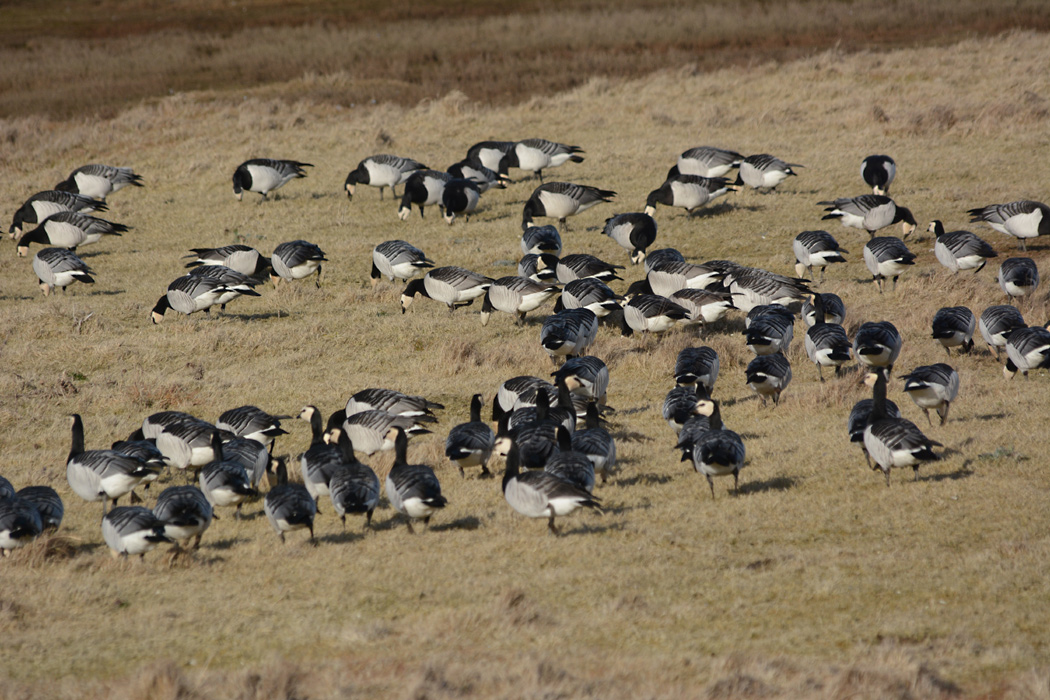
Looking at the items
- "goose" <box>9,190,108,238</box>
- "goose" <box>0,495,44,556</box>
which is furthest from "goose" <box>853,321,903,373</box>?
"goose" <box>9,190,108,238</box>

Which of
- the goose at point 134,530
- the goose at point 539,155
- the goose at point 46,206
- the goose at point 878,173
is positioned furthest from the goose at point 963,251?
the goose at point 46,206

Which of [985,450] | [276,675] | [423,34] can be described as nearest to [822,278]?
[985,450]

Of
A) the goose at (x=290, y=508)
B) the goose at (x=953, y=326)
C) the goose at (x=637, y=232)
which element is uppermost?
the goose at (x=290, y=508)

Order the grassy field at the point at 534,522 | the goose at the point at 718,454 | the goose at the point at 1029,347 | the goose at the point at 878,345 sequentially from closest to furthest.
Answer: the grassy field at the point at 534,522
the goose at the point at 718,454
the goose at the point at 1029,347
the goose at the point at 878,345

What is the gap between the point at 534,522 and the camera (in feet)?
35.1

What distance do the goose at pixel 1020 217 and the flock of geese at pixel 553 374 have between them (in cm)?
4

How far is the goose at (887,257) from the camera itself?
1852 centimetres

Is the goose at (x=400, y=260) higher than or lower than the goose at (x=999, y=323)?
lower

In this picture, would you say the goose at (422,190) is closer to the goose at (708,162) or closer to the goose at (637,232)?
the goose at (637,232)

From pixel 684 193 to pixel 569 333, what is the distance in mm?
10252

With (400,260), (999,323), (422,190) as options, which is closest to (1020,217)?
(999,323)

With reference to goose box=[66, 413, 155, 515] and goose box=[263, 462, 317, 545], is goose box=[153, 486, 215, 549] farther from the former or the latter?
goose box=[66, 413, 155, 515]

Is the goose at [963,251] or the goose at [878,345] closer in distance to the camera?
the goose at [878,345]

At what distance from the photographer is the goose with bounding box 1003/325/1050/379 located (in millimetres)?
13664
